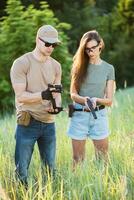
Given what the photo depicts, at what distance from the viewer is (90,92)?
518cm

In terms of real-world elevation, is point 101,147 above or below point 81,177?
A: below

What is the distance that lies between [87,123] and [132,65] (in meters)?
19.5

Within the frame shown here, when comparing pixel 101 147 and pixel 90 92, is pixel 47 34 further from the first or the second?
pixel 101 147

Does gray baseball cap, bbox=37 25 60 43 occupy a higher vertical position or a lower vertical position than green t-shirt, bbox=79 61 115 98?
higher

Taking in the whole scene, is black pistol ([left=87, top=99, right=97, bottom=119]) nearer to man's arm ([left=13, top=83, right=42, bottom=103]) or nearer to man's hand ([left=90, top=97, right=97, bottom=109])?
man's hand ([left=90, top=97, right=97, bottom=109])

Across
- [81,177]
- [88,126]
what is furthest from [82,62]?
[81,177]

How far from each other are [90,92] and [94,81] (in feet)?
0.32

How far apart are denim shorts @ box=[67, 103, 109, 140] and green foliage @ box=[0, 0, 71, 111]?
799 cm

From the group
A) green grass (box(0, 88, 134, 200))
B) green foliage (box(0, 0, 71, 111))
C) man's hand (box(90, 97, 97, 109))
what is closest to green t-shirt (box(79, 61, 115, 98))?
man's hand (box(90, 97, 97, 109))

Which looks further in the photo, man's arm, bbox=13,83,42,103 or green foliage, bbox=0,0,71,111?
green foliage, bbox=0,0,71,111

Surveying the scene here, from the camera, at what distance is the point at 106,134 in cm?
520

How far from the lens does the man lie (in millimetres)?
4625

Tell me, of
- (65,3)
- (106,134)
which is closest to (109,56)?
(65,3)

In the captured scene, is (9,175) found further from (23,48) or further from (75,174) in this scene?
(23,48)
